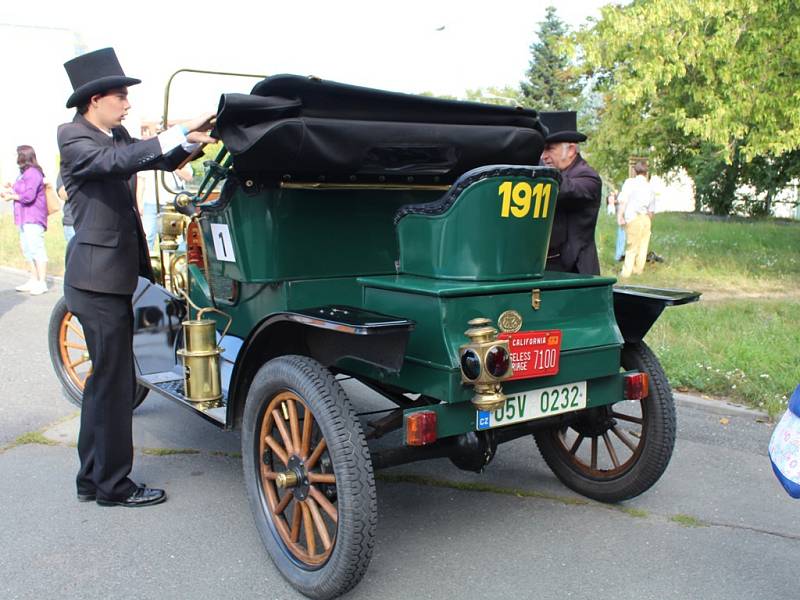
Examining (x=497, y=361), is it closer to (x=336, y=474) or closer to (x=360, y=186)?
(x=336, y=474)

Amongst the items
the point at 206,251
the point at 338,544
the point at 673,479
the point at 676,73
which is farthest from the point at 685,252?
the point at 338,544

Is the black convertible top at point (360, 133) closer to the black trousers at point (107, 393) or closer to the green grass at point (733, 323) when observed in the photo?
the black trousers at point (107, 393)

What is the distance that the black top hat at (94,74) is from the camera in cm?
354

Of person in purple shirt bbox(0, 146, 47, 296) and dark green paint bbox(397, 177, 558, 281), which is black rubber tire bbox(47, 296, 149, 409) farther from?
person in purple shirt bbox(0, 146, 47, 296)

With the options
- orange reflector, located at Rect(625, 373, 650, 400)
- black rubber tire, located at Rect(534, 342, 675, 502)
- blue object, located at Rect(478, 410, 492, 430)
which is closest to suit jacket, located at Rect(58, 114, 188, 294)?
blue object, located at Rect(478, 410, 492, 430)

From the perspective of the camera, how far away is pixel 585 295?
3.23m

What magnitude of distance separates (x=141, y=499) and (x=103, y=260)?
1.17m

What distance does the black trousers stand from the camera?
363 centimetres

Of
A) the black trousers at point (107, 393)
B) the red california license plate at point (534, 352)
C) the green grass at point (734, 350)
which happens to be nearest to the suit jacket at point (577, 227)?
the green grass at point (734, 350)

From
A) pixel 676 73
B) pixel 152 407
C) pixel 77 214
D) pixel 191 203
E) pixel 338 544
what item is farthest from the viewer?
pixel 676 73

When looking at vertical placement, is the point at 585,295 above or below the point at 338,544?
above

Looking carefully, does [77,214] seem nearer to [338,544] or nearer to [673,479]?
[338,544]

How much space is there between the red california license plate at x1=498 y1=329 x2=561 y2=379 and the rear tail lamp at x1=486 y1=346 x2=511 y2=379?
0.10 metres

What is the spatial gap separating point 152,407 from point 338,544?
304 centimetres
